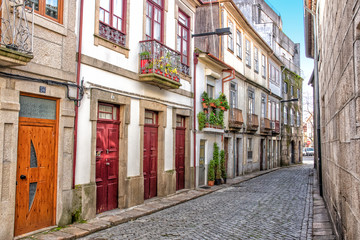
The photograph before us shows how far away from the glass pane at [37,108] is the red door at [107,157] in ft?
5.25

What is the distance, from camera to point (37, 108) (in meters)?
6.62

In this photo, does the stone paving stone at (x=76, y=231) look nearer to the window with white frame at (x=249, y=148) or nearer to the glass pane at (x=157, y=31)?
the glass pane at (x=157, y=31)

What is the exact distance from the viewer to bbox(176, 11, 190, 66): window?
12.5 meters

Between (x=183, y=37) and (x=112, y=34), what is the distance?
4.52 m

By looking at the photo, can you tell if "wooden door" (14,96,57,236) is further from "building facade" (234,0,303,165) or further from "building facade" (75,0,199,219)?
"building facade" (234,0,303,165)

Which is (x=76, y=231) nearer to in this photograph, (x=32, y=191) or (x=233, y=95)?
(x=32, y=191)

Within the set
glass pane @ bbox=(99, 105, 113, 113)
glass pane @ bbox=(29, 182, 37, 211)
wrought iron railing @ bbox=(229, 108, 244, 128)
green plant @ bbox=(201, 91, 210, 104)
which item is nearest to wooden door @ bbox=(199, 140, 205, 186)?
green plant @ bbox=(201, 91, 210, 104)

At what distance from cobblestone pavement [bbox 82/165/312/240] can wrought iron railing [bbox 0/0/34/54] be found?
3.75 metres

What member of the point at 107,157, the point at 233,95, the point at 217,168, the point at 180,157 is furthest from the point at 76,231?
the point at 233,95

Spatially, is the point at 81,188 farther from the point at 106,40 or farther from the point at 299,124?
the point at 299,124

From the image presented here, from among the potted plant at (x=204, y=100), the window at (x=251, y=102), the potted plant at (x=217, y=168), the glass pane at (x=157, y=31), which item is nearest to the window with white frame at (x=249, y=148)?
the window at (x=251, y=102)

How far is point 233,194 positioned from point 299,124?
25.6 metres

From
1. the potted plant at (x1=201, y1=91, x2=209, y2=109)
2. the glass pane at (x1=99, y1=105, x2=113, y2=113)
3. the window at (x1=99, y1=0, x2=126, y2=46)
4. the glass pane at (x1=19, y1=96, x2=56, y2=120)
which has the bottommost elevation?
the glass pane at (x1=19, y1=96, x2=56, y2=120)

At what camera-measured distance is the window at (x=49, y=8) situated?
21.8 ft
